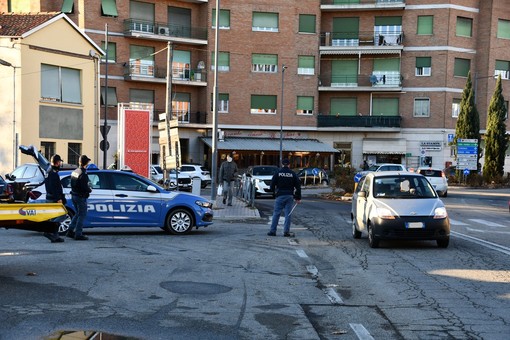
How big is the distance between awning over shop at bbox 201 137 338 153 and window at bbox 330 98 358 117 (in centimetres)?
332

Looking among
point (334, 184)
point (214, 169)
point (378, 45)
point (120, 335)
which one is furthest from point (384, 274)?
point (378, 45)

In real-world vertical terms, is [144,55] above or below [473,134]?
above

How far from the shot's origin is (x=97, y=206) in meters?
14.7

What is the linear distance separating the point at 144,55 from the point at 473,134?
26.3 m

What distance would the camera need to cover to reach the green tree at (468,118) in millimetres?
48062

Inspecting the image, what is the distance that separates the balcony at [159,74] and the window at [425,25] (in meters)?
18.2

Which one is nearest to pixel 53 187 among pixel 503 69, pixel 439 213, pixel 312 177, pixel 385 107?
pixel 439 213

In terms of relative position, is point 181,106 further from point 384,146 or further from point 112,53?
point 384,146

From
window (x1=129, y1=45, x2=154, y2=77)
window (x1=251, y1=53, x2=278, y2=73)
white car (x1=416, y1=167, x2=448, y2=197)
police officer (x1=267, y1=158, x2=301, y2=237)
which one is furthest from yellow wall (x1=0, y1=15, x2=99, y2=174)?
window (x1=251, y1=53, x2=278, y2=73)

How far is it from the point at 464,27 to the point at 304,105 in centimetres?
1492

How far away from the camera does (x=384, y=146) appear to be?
53781 millimetres

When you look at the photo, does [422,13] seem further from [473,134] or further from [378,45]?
[473,134]

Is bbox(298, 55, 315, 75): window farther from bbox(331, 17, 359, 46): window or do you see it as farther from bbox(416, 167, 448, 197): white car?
bbox(416, 167, 448, 197): white car

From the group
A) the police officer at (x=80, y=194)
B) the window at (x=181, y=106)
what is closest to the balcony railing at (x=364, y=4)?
the window at (x=181, y=106)
